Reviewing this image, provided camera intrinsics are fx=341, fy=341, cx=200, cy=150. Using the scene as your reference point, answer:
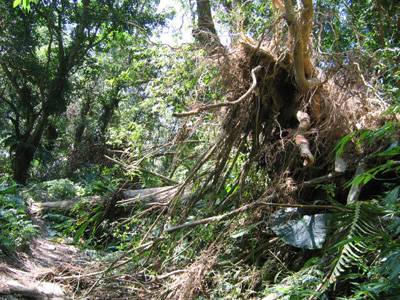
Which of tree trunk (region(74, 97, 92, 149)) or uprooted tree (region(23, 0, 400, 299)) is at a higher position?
tree trunk (region(74, 97, 92, 149))

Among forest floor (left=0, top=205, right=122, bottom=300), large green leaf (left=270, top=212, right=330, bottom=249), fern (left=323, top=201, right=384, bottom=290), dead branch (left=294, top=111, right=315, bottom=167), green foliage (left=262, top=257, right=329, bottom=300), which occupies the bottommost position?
forest floor (left=0, top=205, right=122, bottom=300)

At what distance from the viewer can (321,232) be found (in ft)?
8.93

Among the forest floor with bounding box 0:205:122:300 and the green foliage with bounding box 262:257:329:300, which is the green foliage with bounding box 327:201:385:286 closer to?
the green foliage with bounding box 262:257:329:300

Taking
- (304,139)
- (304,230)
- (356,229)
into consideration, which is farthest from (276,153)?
(356,229)

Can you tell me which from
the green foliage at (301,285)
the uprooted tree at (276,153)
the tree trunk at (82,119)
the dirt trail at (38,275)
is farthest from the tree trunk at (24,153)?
the green foliage at (301,285)

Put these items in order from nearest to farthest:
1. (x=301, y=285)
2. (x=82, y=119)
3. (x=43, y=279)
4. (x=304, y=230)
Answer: (x=301, y=285) → (x=304, y=230) → (x=43, y=279) → (x=82, y=119)

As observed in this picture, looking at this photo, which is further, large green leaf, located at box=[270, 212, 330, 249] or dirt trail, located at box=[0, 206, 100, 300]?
dirt trail, located at box=[0, 206, 100, 300]

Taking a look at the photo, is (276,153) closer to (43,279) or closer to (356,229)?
(356,229)

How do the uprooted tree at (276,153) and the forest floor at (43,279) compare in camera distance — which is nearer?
the uprooted tree at (276,153)

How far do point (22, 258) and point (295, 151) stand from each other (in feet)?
11.2

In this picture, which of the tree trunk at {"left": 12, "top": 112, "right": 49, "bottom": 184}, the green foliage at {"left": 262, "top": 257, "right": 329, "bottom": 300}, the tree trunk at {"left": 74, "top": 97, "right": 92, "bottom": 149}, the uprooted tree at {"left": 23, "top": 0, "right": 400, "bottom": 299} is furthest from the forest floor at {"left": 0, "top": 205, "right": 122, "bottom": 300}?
the tree trunk at {"left": 74, "top": 97, "right": 92, "bottom": 149}

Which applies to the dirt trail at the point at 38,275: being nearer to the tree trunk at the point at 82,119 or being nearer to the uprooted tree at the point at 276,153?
the uprooted tree at the point at 276,153

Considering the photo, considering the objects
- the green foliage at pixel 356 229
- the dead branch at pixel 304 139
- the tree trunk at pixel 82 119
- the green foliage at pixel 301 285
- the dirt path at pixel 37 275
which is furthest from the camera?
the tree trunk at pixel 82 119

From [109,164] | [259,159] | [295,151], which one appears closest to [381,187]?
[295,151]
